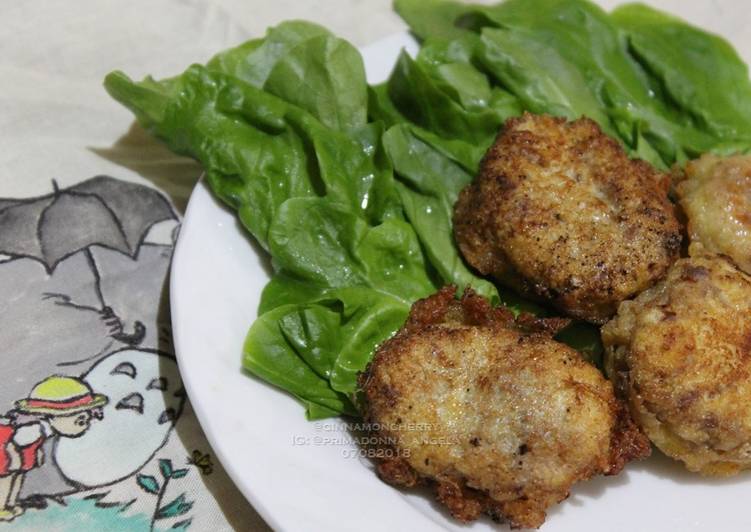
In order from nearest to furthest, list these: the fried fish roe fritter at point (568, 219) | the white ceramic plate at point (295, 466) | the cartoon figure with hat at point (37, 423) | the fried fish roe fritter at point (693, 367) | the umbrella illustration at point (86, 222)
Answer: the white ceramic plate at point (295, 466) < the fried fish roe fritter at point (693, 367) < the cartoon figure with hat at point (37, 423) < the fried fish roe fritter at point (568, 219) < the umbrella illustration at point (86, 222)

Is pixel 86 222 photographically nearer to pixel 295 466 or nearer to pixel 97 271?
pixel 97 271

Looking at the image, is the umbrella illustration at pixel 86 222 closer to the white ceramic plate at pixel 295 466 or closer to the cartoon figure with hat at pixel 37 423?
the cartoon figure with hat at pixel 37 423

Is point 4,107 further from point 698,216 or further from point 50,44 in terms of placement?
point 698,216

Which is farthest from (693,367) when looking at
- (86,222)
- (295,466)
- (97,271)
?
(86,222)

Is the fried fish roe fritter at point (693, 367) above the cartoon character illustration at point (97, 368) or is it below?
above

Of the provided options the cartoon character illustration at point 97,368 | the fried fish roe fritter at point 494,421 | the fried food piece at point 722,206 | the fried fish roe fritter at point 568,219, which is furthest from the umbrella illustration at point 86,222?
the fried food piece at point 722,206

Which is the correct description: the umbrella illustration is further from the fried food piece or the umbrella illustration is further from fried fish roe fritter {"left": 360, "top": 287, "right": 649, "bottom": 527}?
the fried food piece
